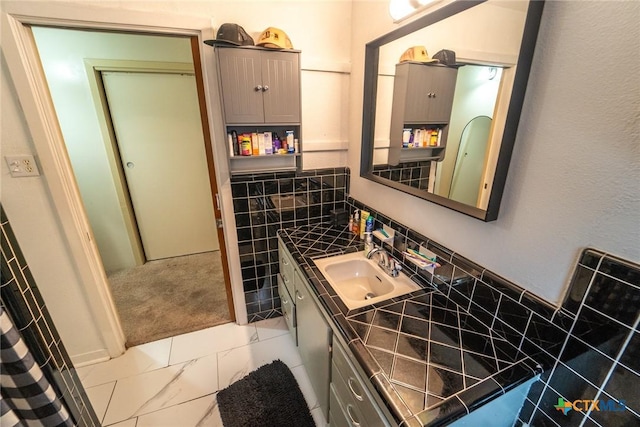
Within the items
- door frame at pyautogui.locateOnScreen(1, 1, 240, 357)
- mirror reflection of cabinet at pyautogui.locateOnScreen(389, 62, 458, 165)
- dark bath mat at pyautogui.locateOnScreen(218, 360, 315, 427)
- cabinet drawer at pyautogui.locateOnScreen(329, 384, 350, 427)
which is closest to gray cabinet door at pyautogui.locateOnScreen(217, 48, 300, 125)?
door frame at pyautogui.locateOnScreen(1, 1, 240, 357)

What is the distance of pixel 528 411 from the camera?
0.89 metres

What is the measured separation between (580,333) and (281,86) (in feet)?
5.28

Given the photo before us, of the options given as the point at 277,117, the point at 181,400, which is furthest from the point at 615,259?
the point at 181,400

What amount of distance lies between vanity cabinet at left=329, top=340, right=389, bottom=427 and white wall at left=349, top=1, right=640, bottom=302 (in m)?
0.64

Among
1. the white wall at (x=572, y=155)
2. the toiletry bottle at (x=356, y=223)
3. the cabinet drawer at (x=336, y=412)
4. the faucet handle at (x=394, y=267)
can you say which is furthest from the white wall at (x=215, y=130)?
the white wall at (x=572, y=155)

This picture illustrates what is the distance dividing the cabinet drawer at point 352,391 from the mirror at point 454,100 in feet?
2.39

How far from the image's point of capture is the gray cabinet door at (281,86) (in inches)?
57.2

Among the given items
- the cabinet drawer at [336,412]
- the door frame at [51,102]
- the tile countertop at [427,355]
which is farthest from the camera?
the door frame at [51,102]

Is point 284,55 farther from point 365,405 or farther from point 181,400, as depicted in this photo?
point 181,400

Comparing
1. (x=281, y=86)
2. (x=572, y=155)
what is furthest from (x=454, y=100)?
(x=281, y=86)

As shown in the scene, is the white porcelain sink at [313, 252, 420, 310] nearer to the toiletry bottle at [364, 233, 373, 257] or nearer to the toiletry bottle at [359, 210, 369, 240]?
the toiletry bottle at [364, 233, 373, 257]

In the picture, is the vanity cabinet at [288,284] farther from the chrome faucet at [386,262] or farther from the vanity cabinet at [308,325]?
the chrome faucet at [386,262]

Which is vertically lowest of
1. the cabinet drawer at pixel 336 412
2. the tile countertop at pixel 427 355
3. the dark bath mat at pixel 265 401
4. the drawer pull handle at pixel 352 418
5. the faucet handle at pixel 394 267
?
the dark bath mat at pixel 265 401

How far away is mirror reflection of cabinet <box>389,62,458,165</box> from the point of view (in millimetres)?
1131
